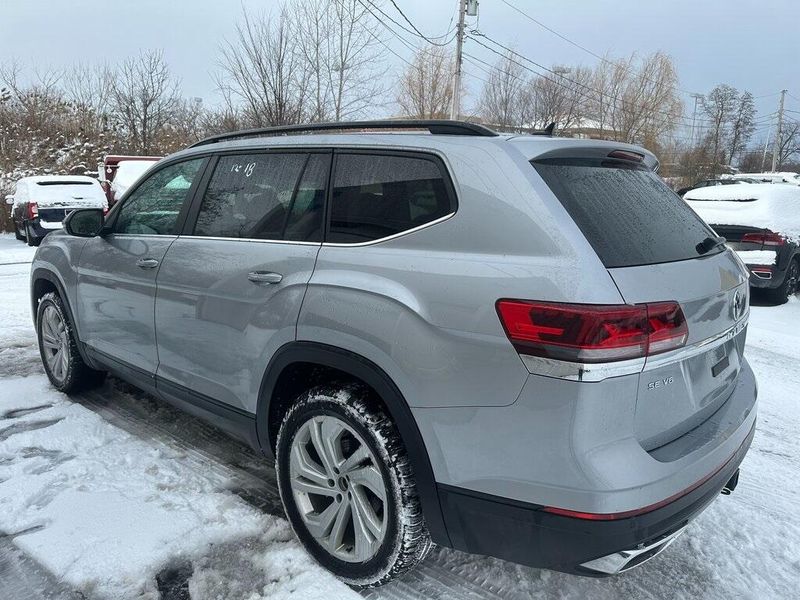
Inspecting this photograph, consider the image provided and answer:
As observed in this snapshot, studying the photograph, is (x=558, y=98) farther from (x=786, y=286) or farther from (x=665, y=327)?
(x=665, y=327)

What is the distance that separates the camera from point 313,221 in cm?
252

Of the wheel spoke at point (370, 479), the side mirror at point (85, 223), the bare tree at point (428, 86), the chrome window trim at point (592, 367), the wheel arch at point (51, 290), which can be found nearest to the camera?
the chrome window trim at point (592, 367)

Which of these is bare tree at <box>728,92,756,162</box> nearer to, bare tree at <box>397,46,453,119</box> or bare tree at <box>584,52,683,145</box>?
bare tree at <box>584,52,683,145</box>

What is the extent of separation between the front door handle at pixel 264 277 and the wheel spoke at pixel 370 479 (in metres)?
0.84

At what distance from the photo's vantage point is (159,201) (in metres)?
3.51

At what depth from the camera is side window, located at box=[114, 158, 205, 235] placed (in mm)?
3314

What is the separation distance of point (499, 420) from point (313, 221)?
118 cm

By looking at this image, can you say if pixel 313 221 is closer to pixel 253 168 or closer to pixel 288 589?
pixel 253 168

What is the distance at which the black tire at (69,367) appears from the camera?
416 cm

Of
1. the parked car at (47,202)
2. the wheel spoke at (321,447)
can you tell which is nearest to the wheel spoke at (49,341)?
the wheel spoke at (321,447)

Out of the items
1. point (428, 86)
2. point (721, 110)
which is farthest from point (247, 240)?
point (721, 110)

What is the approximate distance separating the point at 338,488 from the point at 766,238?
7710 millimetres

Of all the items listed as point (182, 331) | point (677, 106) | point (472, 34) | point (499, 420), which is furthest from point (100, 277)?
point (677, 106)

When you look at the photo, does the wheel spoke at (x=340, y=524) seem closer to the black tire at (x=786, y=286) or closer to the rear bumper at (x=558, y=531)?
the rear bumper at (x=558, y=531)
